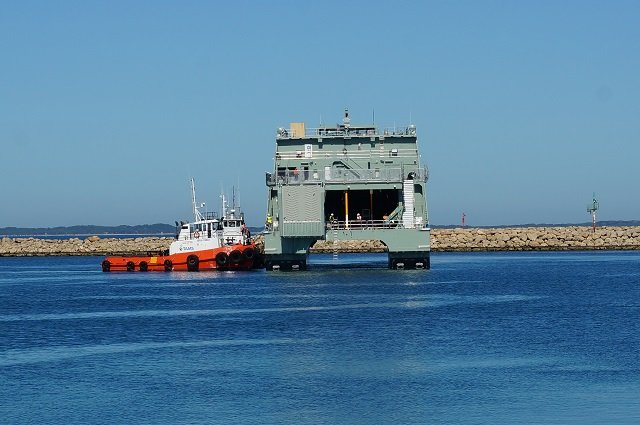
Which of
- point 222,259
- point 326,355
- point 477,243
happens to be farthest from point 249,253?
point 477,243

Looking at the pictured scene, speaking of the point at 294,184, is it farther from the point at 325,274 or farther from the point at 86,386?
the point at 86,386

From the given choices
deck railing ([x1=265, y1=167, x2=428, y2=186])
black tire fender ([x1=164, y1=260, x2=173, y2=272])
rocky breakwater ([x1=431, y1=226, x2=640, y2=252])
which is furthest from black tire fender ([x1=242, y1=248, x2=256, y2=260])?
rocky breakwater ([x1=431, y1=226, x2=640, y2=252])

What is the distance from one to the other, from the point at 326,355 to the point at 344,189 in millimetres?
35971

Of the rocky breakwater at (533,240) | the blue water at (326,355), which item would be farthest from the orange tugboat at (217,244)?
the rocky breakwater at (533,240)

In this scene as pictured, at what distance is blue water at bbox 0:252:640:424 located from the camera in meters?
26.6

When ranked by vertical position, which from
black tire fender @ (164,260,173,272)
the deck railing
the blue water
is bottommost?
the blue water

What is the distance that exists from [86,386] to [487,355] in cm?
1214

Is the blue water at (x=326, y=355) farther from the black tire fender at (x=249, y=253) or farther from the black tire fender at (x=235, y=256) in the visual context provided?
the black tire fender at (x=249, y=253)

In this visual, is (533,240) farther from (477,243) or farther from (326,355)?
(326,355)

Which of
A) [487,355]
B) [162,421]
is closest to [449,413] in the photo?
[162,421]

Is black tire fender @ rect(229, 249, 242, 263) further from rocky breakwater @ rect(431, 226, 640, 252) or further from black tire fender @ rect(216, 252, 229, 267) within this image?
rocky breakwater @ rect(431, 226, 640, 252)

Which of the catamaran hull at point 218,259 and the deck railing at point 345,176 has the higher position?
the deck railing at point 345,176

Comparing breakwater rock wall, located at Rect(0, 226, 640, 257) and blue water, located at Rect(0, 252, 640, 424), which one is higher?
breakwater rock wall, located at Rect(0, 226, 640, 257)

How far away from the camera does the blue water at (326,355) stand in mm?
26562
